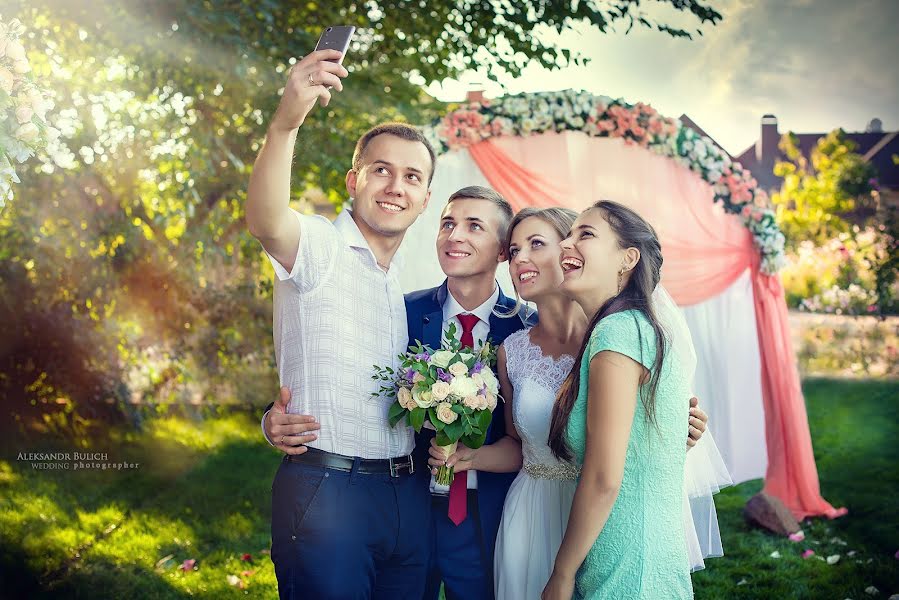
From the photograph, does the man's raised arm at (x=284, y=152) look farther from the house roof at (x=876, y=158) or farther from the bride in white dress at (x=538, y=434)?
the house roof at (x=876, y=158)

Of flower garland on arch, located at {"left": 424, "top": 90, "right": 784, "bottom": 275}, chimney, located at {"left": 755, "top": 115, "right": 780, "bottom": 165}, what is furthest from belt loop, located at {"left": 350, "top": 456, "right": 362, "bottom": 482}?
chimney, located at {"left": 755, "top": 115, "right": 780, "bottom": 165}

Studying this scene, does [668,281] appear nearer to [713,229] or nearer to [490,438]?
[713,229]

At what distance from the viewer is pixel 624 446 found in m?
2.20

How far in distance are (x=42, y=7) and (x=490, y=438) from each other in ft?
18.7

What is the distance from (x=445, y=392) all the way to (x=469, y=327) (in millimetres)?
754

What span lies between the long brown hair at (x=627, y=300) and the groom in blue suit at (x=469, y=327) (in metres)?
0.53

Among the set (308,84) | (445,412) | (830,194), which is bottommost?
(445,412)

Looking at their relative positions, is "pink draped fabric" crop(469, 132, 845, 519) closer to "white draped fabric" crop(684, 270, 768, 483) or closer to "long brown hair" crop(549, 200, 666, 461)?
"white draped fabric" crop(684, 270, 768, 483)

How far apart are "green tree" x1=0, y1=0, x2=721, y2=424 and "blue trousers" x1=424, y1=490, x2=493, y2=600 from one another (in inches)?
190

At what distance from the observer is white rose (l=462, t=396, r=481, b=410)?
254 centimetres

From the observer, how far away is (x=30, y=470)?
6699 millimetres

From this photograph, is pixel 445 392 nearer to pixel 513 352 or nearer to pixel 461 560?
pixel 513 352

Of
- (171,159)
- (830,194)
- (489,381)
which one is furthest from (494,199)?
(830,194)

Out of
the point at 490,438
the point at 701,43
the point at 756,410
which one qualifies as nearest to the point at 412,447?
the point at 490,438
